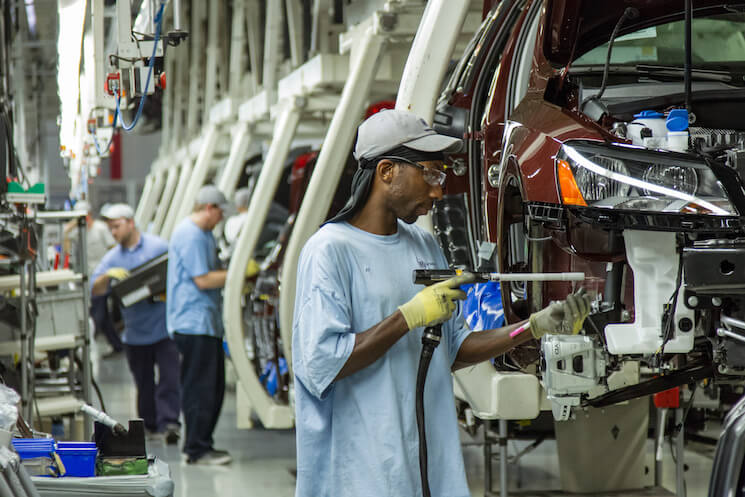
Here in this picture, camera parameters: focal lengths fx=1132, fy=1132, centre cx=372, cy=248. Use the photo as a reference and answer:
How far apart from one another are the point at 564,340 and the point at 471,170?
1695 mm

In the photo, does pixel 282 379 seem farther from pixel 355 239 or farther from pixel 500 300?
pixel 355 239

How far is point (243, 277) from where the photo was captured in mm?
7980

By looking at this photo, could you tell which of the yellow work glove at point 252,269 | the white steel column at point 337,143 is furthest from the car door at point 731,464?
the yellow work glove at point 252,269

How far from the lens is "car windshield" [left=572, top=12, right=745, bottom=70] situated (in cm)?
437

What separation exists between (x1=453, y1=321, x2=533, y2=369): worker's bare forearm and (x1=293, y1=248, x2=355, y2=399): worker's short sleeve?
1.38 ft

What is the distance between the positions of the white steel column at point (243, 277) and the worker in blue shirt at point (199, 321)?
26 centimetres

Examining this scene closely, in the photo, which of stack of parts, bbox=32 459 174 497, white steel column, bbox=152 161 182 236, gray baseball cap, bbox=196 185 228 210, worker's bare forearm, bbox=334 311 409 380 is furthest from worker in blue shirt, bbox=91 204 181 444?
white steel column, bbox=152 161 182 236

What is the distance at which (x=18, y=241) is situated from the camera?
258 inches

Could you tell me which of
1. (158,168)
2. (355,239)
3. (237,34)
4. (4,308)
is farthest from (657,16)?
(158,168)

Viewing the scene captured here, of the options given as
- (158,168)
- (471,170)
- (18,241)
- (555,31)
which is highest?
(555,31)

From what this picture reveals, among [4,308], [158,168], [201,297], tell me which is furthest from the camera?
[158,168]

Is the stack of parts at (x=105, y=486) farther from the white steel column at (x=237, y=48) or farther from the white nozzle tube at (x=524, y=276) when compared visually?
the white steel column at (x=237, y=48)

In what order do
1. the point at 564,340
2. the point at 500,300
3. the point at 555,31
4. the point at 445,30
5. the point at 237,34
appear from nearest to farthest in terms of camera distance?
the point at 564,340, the point at 555,31, the point at 500,300, the point at 445,30, the point at 237,34

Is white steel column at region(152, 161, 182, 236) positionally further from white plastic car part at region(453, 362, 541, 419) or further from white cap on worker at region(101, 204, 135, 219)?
white plastic car part at region(453, 362, 541, 419)
